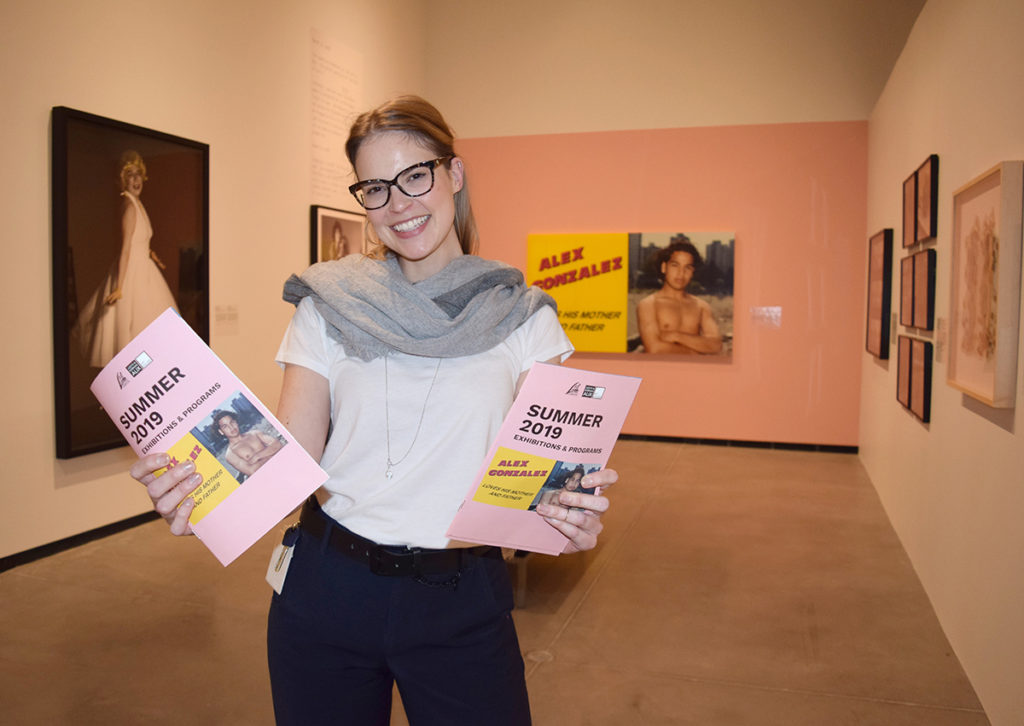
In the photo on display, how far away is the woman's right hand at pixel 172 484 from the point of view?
117 centimetres

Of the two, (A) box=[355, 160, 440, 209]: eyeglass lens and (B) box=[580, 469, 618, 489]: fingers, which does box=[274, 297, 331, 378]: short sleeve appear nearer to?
(A) box=[355, 160, 440, 209]: eyeglass lens

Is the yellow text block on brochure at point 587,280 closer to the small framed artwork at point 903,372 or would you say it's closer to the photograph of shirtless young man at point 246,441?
the small framed artwork at point 903,372

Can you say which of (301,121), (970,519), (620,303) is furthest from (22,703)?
(620,303)

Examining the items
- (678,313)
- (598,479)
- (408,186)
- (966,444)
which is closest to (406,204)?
(408,186)

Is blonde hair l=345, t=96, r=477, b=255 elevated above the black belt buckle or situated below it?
above

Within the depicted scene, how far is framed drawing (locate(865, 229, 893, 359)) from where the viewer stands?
5.52m

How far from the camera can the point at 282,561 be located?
1.32m

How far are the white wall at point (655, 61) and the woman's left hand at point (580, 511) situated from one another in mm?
6844

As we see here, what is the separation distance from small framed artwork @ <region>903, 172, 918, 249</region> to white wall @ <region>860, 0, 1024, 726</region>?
0.14 metres

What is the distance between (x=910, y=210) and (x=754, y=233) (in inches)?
111

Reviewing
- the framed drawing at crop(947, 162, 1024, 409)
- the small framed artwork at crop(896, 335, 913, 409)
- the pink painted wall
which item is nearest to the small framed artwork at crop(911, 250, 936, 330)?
the small framed artwork at crop(896, 335, 913, 409)

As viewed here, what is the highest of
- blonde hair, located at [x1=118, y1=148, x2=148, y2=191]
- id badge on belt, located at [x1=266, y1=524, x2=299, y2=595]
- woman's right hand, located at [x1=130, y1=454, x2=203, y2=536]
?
blonde hair, located at [x1=118, y1=148, x2=148, y2=191]

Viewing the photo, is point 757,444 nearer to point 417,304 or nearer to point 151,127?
point 151,127

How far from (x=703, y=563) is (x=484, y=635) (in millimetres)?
3136
